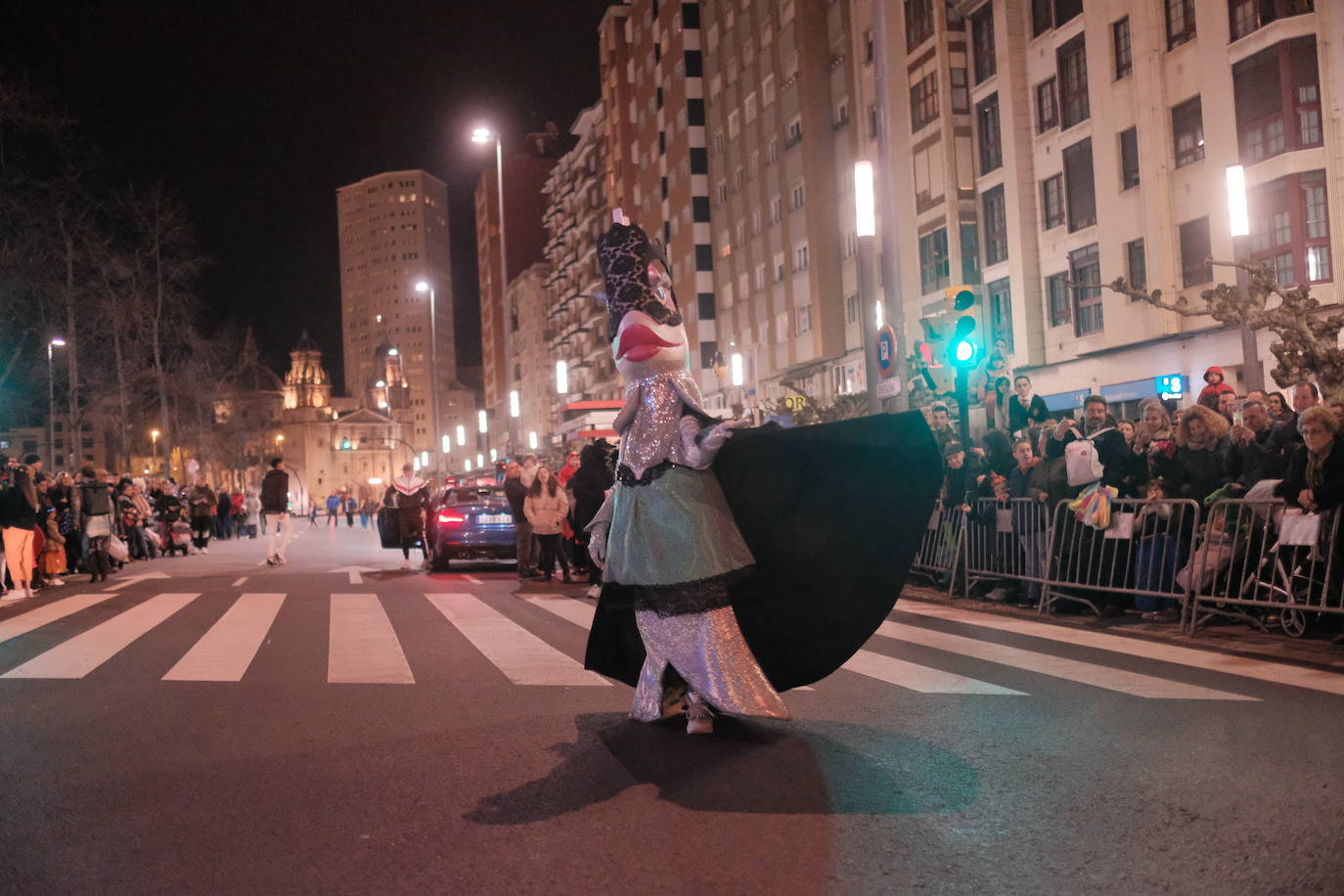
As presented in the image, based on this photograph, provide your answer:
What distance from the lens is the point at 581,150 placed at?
299ft

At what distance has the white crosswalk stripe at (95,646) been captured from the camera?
905 cm

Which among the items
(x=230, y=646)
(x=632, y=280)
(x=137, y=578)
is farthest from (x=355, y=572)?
(x=632, y=280)

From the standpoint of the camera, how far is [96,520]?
19.2 metres

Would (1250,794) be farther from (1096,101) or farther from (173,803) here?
(1096,101)

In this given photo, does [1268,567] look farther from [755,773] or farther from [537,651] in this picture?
[755,773]

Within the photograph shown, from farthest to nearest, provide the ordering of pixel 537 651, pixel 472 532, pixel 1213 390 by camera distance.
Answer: pixel 472 532, pixel 1213 390, pixel 537 651

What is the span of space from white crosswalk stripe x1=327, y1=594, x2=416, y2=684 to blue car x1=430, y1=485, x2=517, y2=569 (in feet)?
19.5

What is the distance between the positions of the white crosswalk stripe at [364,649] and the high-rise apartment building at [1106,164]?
8.16m

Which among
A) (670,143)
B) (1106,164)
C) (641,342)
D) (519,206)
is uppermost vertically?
(519,206)

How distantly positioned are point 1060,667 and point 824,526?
2874mm

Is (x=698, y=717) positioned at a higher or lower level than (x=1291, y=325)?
lower

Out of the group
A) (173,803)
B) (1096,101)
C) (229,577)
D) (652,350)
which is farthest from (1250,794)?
(1096,101)

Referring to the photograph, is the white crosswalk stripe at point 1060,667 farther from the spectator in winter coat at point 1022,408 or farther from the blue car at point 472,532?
the blue car at point 472,532

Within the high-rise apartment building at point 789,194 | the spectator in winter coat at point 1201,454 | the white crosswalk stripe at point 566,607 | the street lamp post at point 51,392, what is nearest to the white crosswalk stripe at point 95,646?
the white crosswalk stripe at point 566,607
